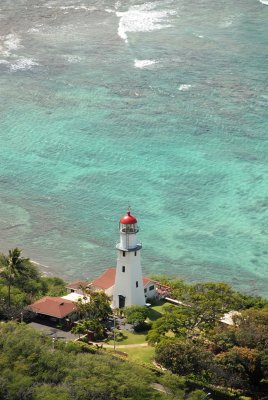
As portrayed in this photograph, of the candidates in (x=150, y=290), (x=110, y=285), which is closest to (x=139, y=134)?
(x=110, y=285)

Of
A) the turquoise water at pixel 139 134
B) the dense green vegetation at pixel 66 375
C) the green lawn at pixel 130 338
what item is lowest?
the dense green vegetation at pixel 66 375

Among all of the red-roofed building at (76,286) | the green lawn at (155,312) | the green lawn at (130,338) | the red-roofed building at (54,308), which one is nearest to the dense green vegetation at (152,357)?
the green lawn at (130,338)

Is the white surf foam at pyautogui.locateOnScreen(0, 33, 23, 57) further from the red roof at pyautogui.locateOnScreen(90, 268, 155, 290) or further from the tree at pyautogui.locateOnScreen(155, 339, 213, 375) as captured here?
the tree at pyautogui.locateOnScreen(155, 339, 213, 375)

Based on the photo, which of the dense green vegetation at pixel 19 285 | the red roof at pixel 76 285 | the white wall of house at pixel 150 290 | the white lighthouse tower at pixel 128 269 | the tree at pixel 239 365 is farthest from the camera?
the red roof at pixel 76 285

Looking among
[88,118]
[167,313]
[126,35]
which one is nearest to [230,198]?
[88,118]

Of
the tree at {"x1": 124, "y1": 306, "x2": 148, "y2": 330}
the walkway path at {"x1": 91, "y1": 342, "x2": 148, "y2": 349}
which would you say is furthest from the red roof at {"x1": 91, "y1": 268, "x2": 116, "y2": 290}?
the walkway path at {"x1": 91, "y1": 342, "x2": 148, "y2": 349}

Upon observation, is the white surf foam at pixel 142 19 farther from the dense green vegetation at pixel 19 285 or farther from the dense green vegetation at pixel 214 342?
the dense green vegetation at pixel 214 342

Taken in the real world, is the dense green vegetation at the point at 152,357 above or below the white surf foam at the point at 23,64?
below
